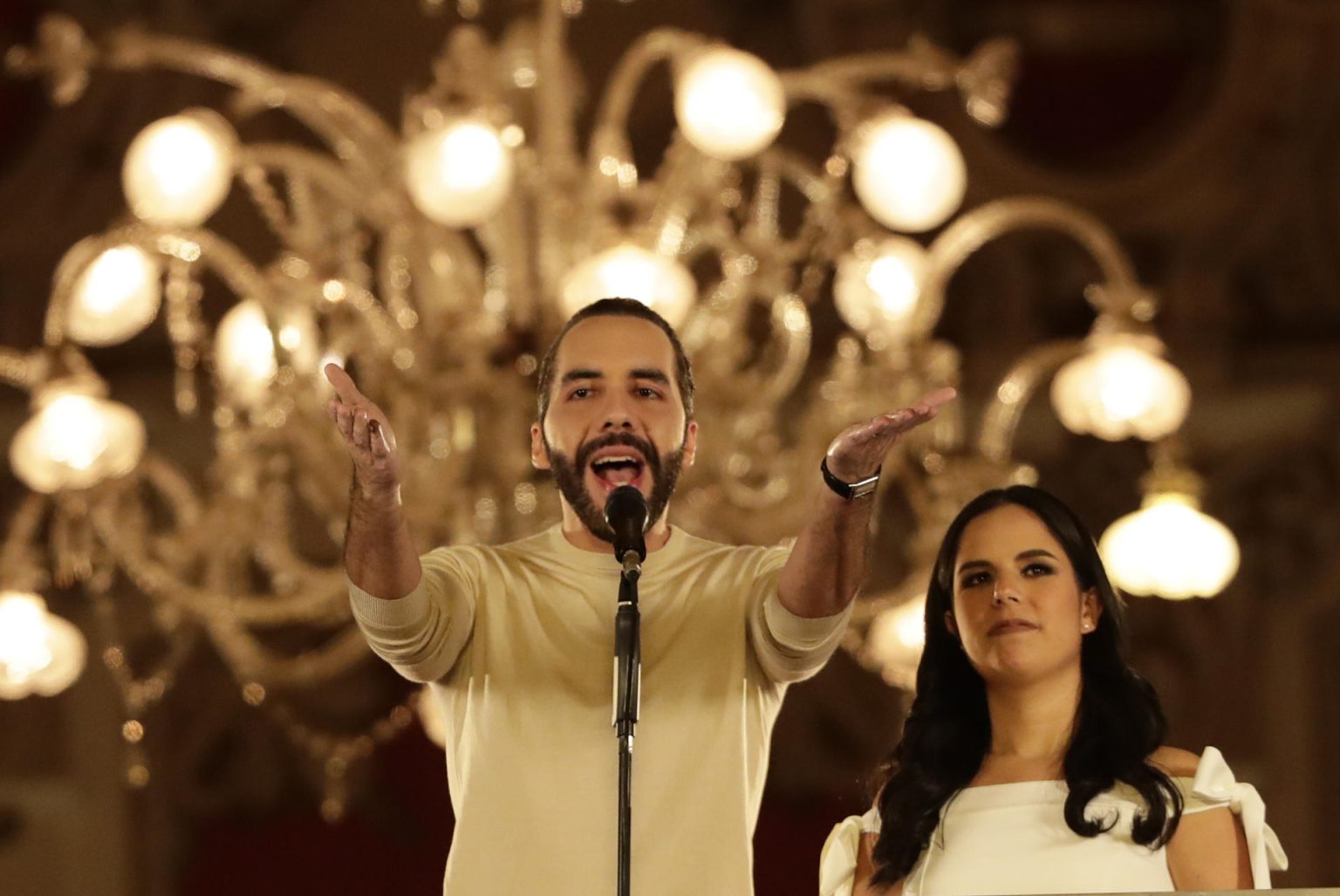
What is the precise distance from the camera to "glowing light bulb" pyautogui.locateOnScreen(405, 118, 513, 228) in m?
4.50

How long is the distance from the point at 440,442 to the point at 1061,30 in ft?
11.9

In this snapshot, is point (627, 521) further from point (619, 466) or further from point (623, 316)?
point (623, 316)

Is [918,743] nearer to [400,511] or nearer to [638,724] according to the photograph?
[638,724]

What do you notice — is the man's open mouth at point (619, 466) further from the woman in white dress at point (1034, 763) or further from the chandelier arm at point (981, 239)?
the chandelier arm at point (981, 239)

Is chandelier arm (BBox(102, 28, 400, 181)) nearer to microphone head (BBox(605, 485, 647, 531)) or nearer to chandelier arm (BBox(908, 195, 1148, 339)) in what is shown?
chandelier arm (BBox(908, 195, 1148, 339))

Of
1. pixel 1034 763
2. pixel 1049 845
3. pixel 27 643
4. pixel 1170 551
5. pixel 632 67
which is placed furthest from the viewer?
pixel 632 67

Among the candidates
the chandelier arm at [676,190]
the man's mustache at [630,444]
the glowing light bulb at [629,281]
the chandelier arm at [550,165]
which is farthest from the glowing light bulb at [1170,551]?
the man's mustache at [630,444]

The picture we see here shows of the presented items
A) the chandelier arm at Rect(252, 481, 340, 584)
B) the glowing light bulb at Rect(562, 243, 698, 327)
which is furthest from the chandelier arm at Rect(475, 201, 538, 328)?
the chandelier arm at Rect(252, 481, 340, 584)

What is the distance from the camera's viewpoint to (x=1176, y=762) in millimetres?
2453

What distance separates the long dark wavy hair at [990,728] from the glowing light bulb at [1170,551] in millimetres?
2254

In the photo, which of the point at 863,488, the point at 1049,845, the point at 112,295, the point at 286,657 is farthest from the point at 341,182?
the point at 1049,845

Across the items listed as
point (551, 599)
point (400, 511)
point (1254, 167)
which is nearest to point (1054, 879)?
point (551, 599)

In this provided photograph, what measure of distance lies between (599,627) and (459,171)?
219 centimetres

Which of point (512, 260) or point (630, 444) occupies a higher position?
point (512, 260)
